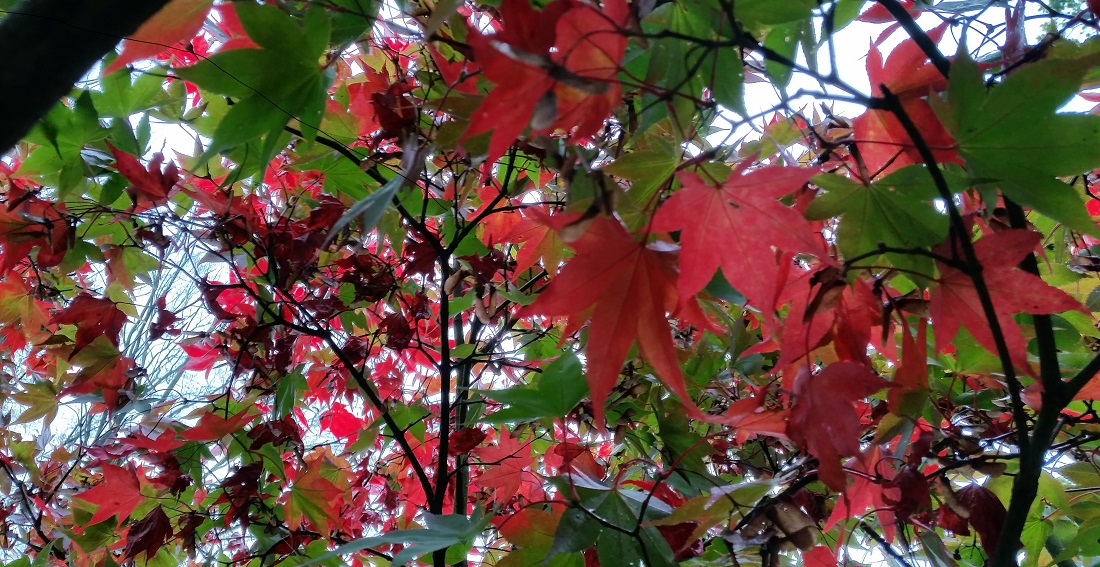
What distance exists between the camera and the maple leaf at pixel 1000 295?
0.37 m

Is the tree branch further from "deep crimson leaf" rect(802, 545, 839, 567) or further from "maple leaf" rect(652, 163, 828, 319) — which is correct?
"deep crimson leaf" rect(802, 545, 839, 567)

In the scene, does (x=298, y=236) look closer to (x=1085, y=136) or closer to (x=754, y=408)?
(x=754, y=408)

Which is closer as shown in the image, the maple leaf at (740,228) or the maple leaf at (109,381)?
the maple leaf at (740,228)

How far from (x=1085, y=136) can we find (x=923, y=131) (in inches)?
3.4

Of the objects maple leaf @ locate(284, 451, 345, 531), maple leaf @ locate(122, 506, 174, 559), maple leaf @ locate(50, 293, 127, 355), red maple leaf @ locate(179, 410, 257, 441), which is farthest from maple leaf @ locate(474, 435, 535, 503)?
maple leaf @ locate(50, 293, 127, 355)

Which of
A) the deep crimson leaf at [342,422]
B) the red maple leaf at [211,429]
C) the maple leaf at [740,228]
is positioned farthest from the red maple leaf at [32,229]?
the maple leaf at [740,228]

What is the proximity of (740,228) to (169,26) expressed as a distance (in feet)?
1.31

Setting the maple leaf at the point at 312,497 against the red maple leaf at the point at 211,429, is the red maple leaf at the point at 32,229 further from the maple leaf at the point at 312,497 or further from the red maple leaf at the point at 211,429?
the maple leaf at the point at 312,497

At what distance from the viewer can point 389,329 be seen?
0.93 metres

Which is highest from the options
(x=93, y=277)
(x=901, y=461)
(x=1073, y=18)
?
(x=93, y=277)

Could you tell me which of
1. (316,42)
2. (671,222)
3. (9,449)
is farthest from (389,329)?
(9,449)

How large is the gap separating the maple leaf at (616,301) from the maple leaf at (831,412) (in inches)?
3.1

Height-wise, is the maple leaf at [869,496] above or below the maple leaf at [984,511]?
above

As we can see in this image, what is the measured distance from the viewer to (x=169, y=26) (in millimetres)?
402
